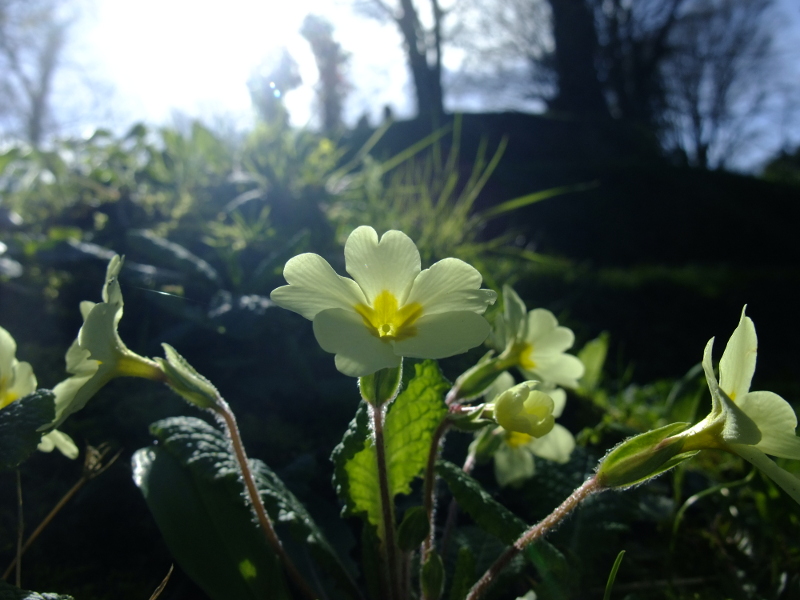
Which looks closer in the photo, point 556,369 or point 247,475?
point 247,475

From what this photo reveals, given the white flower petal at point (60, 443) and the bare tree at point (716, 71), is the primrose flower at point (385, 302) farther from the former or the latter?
the bare tree at point (716, 71)

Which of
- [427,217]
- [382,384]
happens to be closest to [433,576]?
[382,384]

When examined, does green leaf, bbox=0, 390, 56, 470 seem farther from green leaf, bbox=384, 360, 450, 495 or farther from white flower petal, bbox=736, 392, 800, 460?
white flower petal, bbox=736, 392, 800, 460

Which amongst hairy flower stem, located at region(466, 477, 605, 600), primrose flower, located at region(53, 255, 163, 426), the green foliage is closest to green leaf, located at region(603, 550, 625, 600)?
hairy flower stem, located at region(466, 477, 605, 600)

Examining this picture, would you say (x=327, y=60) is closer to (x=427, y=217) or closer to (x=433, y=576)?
(x=427, y=217)

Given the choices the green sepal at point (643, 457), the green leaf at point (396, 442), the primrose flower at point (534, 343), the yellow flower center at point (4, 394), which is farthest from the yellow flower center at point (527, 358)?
the yellow flower center at point (4, 394)

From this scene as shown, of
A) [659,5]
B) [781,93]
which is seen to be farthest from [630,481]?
[781,93]

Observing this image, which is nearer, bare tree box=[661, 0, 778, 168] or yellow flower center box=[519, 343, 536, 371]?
yellow flower center box=[519, 343, 536, 371]
